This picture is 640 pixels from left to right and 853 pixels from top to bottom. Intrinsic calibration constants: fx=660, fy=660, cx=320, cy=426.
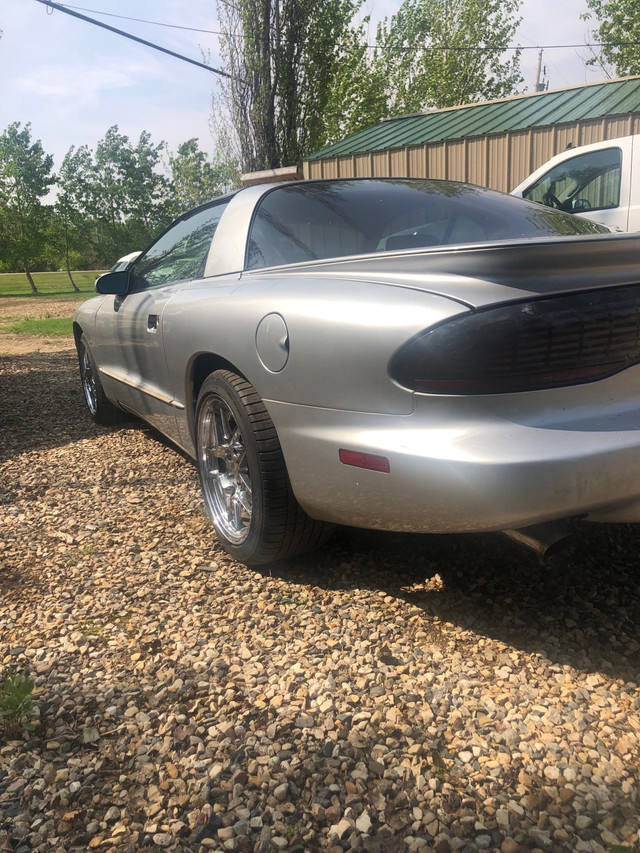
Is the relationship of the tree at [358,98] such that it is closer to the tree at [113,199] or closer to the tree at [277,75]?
the tree at [277,75]

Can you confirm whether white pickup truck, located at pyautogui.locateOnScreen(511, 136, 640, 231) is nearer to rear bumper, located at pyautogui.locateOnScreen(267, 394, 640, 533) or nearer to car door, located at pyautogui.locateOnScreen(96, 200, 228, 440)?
car door, located at pyautogui.locateOnScreen(96, 200, 228, 440)

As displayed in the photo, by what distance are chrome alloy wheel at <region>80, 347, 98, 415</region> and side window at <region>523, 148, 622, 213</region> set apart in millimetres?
4612

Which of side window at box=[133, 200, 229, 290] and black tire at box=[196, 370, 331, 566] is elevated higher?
side window at box=[133, 200, 229, 290]

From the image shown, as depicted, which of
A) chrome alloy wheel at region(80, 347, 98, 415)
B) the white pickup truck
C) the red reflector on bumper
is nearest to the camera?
the red reflector on bumper

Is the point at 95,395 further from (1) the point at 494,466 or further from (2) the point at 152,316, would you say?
(1) the point at 494,466

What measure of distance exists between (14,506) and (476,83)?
31302 millimetres

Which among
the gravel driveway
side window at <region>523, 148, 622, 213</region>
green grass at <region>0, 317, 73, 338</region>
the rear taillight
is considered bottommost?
green grass at <region>0, 317, 73, 338</region>

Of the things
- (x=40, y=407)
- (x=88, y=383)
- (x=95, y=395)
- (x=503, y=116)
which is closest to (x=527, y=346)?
(x=95, y=395)

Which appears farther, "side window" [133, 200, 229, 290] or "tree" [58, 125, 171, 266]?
"tree" [58, 125, 171, 266]

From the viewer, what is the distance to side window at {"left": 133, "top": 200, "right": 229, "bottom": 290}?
10.4ft

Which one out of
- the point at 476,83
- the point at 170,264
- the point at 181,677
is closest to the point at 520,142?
the point at 170,264

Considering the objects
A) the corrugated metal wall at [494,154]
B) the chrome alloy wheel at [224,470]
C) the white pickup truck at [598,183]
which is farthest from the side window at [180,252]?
the corrugated metal wall at [494,154]

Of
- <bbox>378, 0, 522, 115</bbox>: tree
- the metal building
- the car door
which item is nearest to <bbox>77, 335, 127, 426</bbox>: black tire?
the car door

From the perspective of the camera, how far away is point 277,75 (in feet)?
64.8
